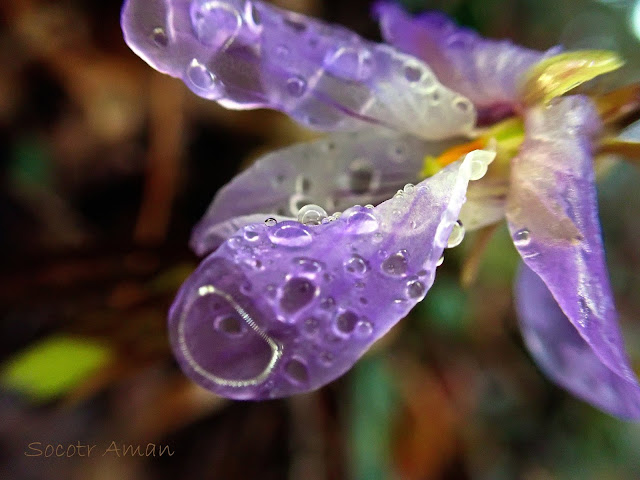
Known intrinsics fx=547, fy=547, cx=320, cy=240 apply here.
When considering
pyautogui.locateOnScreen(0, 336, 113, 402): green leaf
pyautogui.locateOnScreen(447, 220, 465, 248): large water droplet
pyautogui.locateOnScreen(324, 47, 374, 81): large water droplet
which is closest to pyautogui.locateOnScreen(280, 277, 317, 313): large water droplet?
pyautogui.locateOnScreen(447, 220, 465, 248): large water droplet

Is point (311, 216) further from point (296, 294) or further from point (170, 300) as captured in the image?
point (170, 300)

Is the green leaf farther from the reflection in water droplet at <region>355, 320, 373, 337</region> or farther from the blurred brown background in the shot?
the reflection in water droplet at <region>355, 320, 373, 337</region>

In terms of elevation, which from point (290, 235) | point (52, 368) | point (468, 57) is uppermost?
point (468, 57)

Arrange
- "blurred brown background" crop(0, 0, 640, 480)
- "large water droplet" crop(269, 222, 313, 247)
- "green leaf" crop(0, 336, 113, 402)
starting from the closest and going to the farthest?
"large water droplet" crop(269, 222, 313, 247), "green leaf" crop(0, 336, 113, 402), "blurred brown background" crop(0, 0, 640, 480)

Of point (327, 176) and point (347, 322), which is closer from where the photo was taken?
point (347, 322)

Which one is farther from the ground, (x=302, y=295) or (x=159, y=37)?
(x=159, y=37)

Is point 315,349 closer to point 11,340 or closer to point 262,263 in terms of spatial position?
point 262,263

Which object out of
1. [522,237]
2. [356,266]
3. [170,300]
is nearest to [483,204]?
[522,237]
